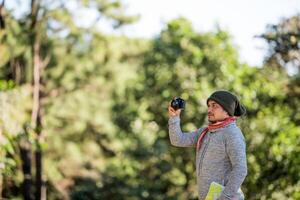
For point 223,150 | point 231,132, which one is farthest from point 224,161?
point 231,132

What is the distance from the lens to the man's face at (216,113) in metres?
3.55

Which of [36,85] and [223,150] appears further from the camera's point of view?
[36,85]

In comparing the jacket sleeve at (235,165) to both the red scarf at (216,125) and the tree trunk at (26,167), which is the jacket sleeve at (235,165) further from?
the tree trunk at (26,167)

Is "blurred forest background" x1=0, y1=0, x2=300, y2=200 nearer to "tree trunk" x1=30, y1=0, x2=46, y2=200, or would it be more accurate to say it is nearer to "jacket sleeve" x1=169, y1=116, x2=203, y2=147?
"tree trunk" x1=30, y1=0, x2=46, y2=200

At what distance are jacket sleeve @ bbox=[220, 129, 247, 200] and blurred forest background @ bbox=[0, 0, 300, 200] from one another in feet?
34.7

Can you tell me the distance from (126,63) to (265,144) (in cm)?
1151

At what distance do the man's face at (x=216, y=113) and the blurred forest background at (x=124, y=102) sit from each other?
10.4 metres

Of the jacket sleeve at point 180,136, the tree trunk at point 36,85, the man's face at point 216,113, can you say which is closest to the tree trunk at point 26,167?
the tree trunk at point 36,85

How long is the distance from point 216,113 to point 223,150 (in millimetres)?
236

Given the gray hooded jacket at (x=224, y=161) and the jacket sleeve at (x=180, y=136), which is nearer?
the gray hooded jacket at (x=224, y=161)

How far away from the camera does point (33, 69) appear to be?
20172 mm

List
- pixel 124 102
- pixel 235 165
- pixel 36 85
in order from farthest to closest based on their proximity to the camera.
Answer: pixel 124 102 → pixel 36 85 → pixel 235 165

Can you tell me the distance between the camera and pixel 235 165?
11.0ft

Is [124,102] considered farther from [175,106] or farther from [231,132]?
[231,132]
